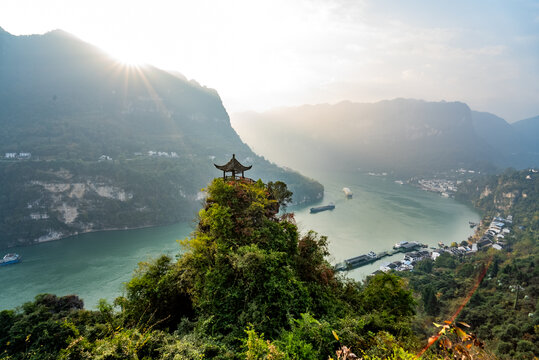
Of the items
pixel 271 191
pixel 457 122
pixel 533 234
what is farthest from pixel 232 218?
pixel 457 122

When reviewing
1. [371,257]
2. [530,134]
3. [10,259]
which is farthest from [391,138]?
[10,259]

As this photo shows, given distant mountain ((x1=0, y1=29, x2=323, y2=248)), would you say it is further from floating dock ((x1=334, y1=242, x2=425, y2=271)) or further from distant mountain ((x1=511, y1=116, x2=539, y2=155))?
distant mountain ((x1=511, y1=116, x2=539, y2=155))

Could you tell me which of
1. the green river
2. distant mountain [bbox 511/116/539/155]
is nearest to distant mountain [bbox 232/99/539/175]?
distant mountain [bbox 511/116/539/155]

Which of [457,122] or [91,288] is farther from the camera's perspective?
[457,122]

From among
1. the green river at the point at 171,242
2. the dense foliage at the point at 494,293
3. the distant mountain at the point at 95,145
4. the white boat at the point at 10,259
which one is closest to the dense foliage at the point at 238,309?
the green river at the point at 171,242

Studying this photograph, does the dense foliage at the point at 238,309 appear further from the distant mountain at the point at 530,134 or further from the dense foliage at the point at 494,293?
the distant mountain at the point at 530,134

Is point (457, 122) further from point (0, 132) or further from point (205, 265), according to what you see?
point (0, 132)
